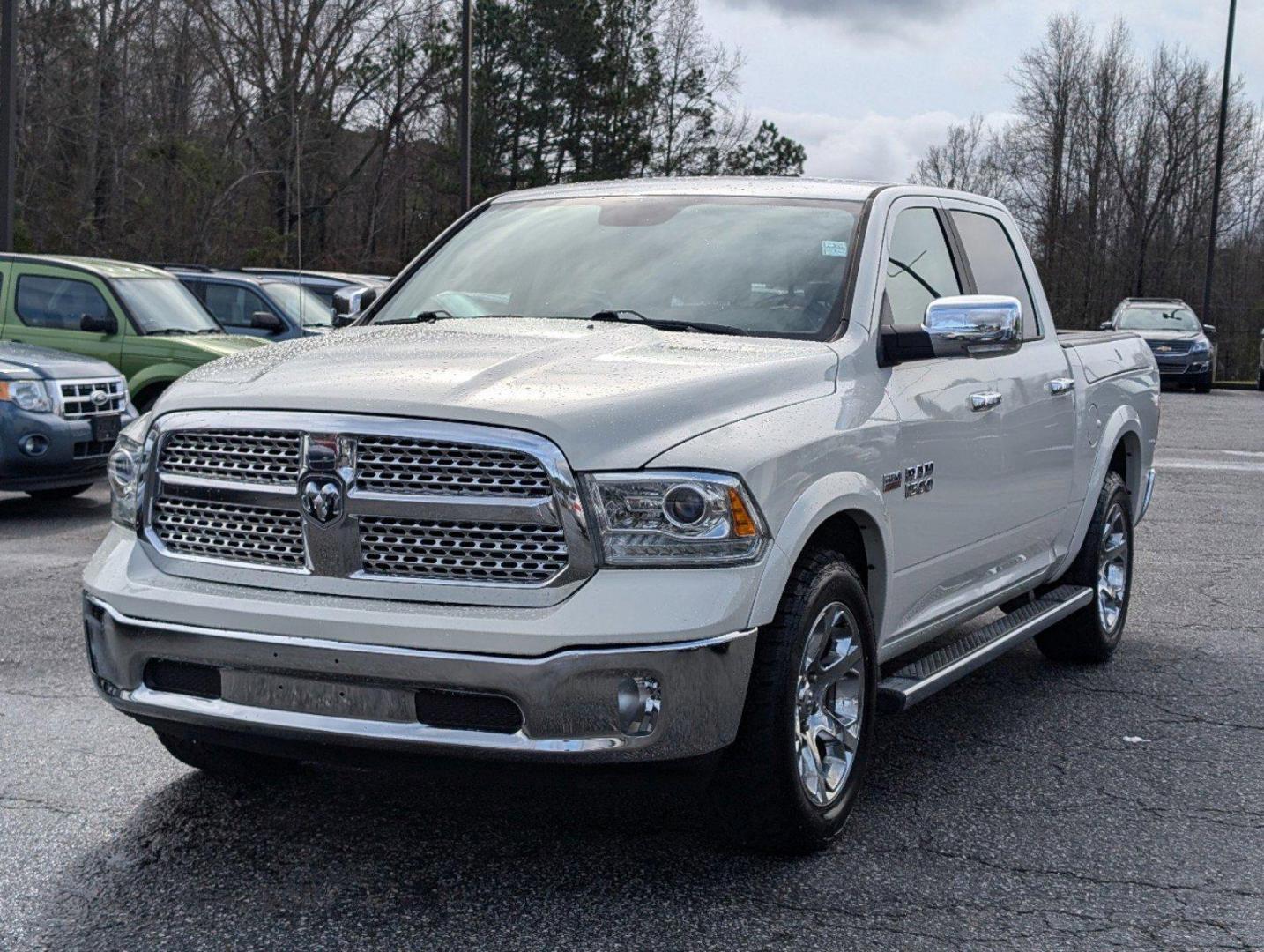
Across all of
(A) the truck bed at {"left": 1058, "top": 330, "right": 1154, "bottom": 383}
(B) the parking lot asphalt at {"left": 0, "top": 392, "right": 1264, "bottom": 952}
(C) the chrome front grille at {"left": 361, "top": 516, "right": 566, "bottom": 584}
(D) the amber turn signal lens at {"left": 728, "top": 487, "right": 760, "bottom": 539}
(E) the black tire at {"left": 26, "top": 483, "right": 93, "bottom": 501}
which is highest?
(A) the truck bed at {"left": 1058, "top": 330, "right": 1154, "bottom": 383}

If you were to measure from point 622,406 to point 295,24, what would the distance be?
1568 inches

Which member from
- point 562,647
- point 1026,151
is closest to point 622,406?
point 562,647

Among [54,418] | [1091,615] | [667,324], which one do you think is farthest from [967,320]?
[54,418]

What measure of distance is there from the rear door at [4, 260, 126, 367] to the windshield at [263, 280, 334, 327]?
256cm

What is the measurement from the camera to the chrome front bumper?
3.51 meters

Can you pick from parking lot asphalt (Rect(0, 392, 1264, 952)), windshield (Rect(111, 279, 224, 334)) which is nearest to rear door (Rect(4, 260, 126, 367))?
windshield (Rect(111, 279, 224, 334))

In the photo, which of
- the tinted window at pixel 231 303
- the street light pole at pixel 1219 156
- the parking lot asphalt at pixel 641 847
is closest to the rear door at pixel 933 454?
the parking lot asphalt at pixel 641 847

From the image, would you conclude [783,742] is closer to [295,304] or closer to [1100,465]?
[1100,465]

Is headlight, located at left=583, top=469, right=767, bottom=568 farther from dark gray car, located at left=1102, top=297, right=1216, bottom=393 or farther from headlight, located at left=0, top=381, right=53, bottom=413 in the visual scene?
dark gray car, located at left=1102, top=297, right=1216, bottom=393

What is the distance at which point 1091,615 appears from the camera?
664 centimetres

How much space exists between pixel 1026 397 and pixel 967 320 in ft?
3.67

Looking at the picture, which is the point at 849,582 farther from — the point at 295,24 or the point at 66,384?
the point at 295,24

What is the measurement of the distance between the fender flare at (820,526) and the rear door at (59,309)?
34.1 ft

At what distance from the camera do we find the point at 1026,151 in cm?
5372
